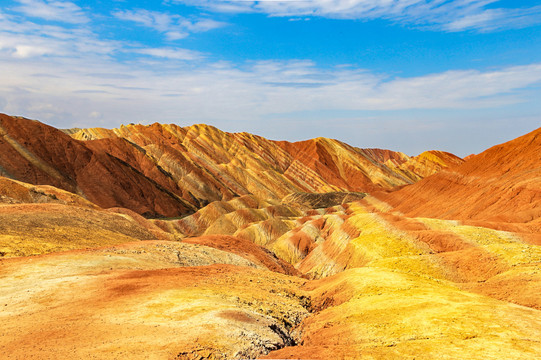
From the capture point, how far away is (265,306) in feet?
83.5

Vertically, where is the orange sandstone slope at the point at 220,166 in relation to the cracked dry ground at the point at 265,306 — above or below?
above

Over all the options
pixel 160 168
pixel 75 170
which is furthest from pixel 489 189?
pixel 160 168

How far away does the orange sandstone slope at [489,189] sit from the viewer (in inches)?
2571

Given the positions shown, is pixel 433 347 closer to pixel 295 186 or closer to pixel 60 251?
pixel 60 251

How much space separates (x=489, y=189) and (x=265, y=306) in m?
67.7

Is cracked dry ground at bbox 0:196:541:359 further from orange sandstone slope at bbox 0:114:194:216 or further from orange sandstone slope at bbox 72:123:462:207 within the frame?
orange sandstone slope at bbox 72:123:462:207

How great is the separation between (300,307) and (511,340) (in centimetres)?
1380

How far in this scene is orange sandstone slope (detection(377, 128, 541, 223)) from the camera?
65.3 metres

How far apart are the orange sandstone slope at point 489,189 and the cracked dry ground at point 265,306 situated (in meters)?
27.5

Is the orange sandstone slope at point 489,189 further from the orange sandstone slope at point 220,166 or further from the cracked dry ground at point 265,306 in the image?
the orange sandstone slope at point 220,166

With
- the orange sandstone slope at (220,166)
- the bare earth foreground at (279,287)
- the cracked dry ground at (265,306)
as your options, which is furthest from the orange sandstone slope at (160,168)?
the cracked dry ground at (265,306)

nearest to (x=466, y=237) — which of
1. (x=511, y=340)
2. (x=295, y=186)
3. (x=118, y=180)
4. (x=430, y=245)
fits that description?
(x=430, y=245)

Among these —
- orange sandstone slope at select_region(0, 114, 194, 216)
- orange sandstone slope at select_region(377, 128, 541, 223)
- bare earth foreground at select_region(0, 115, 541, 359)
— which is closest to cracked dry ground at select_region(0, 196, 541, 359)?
bare earth foreground at select_region(0, 115, 541, 359)

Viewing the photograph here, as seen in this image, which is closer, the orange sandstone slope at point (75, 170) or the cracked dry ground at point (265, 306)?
the cracked dry ground at point (265, 306)
